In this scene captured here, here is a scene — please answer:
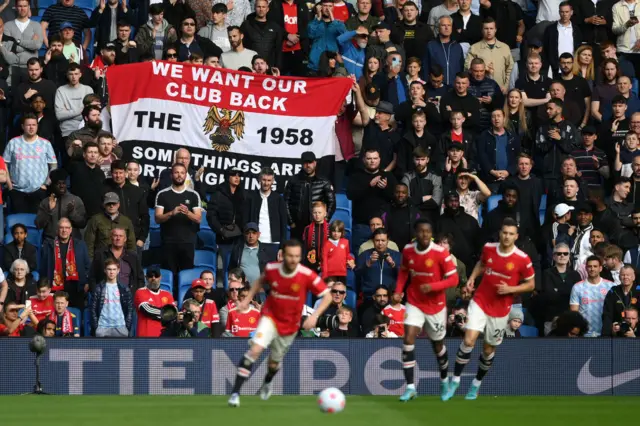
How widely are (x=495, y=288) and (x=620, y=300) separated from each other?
12.1ft

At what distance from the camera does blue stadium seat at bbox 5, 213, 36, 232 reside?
23047mm

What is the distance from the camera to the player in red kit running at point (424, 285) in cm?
1791

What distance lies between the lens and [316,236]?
22297 mm

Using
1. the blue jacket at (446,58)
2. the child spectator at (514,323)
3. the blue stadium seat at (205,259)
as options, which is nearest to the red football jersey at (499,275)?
the child spectator at (514,323)

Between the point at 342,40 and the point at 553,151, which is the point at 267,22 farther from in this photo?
the point at 553,151

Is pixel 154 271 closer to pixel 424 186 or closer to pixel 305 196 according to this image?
pixel 305 196

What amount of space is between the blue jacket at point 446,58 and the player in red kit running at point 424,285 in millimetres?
8255

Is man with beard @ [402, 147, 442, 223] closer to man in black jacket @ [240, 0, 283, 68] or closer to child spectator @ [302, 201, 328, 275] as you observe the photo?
child spectator @ [302, 201, 328, 275]

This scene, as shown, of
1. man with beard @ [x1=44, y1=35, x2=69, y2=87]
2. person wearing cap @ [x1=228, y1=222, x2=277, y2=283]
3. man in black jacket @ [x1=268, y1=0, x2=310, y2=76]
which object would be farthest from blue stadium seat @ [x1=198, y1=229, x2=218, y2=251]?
man in black jacket @ [x1=268, y1=0, x2=310, y2=76]

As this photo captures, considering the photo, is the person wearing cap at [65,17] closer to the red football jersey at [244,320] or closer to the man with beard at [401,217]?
the man with beard at [401,217]

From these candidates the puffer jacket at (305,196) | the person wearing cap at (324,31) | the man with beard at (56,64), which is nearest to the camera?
the puffer jacket at (305,196)

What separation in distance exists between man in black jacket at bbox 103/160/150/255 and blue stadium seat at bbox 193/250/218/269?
1.07 metres

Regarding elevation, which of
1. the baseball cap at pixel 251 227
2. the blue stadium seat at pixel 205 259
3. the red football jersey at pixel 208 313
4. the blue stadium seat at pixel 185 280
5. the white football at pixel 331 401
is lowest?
the white football at pixel 331 401

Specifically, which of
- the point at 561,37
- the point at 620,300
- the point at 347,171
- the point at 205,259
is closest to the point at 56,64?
the point at 205,259
